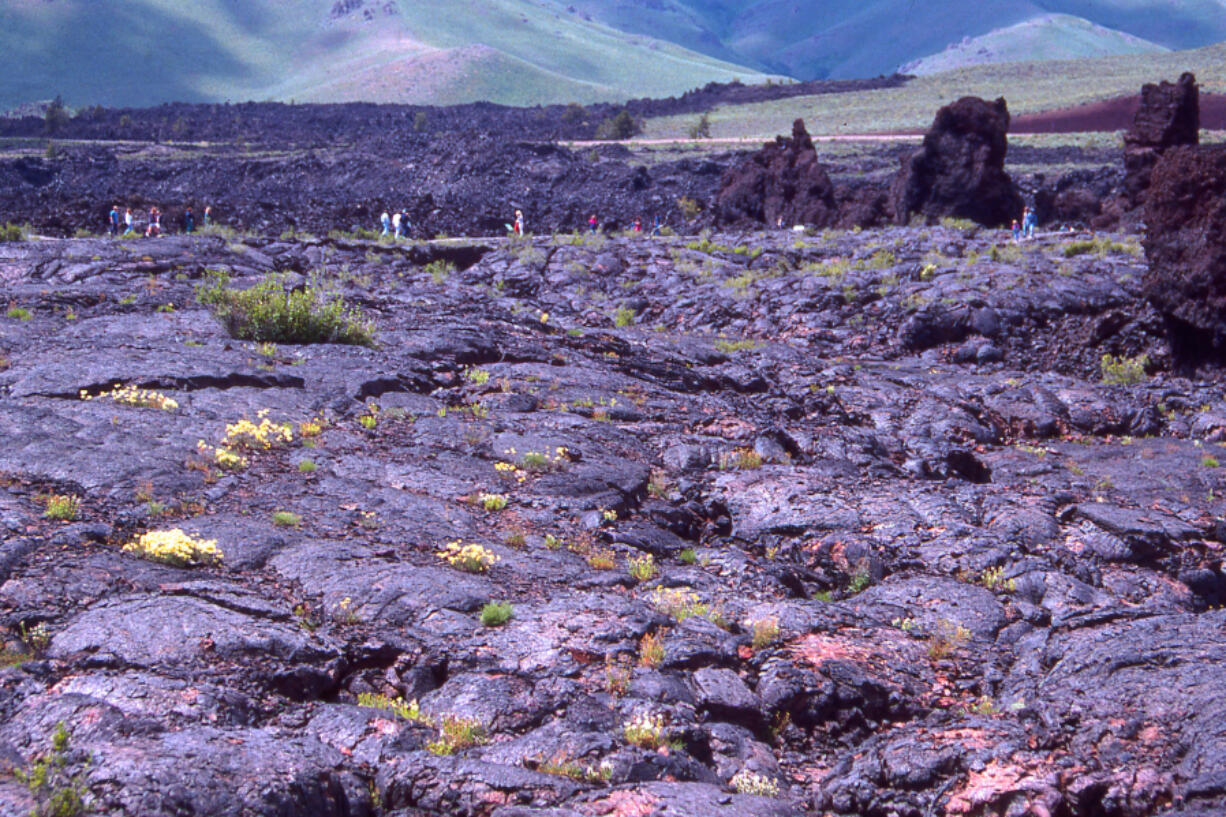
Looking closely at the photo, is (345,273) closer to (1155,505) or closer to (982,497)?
(982,497)

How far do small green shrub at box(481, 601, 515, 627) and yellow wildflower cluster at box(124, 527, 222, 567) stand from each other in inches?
97.4

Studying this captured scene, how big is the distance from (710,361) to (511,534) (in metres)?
10.8

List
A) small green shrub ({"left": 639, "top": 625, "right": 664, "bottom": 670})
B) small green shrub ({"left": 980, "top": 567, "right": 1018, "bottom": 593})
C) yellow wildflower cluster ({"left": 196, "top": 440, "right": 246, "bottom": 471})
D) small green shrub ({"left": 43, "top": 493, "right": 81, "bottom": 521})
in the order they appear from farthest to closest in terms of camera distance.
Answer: yellow wildflower cluster ({"left": 196, "top": 440, "right": 246, "bottom": 471})
small green shrub ({"left": 980, "top": 567, "right": 1018, "bottom": 593})
small green shrub ({"left": 43, "top": 493, "right": 81, "bottom": 521})
small green shrub ({"left": 639, "top": 625, "right": 664, "bottom": 670})

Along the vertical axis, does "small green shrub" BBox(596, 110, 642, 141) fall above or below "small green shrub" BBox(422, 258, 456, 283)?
above

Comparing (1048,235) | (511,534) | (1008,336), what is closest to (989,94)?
(1048,235)

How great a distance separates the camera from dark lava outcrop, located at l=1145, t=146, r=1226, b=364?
2027 centimetres

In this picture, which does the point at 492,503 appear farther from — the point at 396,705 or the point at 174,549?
the point at 396,705

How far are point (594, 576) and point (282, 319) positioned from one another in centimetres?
980

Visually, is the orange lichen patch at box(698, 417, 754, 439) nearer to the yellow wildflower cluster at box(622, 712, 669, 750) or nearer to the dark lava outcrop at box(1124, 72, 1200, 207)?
the yellow wildflower cluster at box(622, 712, 669, 750)

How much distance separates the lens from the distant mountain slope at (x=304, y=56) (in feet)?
443

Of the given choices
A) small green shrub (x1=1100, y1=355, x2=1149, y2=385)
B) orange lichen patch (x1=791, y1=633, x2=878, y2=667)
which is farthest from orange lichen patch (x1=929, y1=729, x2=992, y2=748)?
small green shrub (x1=1100, y1=355, x2=1149, y2=385)

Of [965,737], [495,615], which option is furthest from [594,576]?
[965,737]

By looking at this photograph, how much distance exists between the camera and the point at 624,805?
5.91 meters

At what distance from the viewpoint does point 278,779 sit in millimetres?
5668
